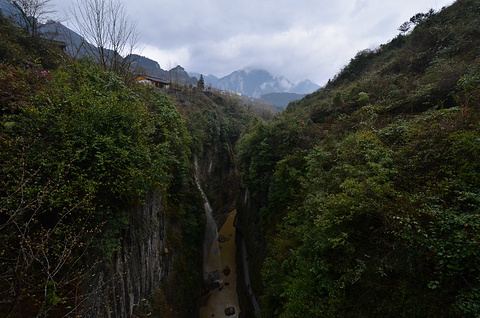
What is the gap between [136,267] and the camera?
9.02m

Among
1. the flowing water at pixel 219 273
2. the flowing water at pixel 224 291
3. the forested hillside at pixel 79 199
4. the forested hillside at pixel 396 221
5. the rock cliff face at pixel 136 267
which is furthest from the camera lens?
the flowing water at pixel 219 273

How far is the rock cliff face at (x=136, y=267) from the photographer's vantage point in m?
7.02

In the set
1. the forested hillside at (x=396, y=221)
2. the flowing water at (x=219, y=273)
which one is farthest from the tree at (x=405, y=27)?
the flowing water at (x=219, y=273)

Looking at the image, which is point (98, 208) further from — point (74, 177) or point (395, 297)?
point (395, 297)

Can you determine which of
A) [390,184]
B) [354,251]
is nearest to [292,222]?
[354,251]

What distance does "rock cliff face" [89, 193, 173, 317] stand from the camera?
7.02 m

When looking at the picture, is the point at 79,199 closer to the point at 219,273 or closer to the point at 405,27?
the point at 219,273

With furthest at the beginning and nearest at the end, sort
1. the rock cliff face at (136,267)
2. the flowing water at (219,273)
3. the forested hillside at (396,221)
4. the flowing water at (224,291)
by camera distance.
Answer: the flowing water at (219,273), the flowing water at (224,291), the rock cliff face at (136,267), the forested hillside at (396,221)

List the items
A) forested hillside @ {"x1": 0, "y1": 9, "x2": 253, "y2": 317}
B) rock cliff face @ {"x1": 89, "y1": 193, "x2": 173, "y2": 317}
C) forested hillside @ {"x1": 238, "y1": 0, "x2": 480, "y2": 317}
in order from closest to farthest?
forested hillside @ {"x1": 238, "y1": 0, "x2": 480, "y2": 317} → forested hillside @ {"x1": 0, "y1": 9, "x2": 253, "y2": 317} → rock cliff face @ {"x1": 89, "y1": 193, "x2": 173, "y2": 317}

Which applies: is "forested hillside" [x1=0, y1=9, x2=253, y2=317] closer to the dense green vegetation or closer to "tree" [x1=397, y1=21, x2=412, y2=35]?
the dense green vegetation

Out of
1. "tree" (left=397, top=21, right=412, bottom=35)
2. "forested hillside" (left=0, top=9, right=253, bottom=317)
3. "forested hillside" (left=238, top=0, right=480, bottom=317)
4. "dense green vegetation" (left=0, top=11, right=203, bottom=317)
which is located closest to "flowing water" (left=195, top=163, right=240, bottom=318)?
"forested hillside" (left=0, top=9, right=253, bottom=317)

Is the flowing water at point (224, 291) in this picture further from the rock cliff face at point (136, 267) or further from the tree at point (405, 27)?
the tree at point (405, 27)

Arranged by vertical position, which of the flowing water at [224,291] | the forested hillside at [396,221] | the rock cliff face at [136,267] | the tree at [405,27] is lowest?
the flowing water at [224,291]

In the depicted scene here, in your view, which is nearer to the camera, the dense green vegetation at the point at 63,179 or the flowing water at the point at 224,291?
the dense green vegetation at the point at 63,179
